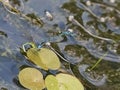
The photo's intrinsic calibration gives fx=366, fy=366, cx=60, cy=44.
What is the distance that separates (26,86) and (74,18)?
767 millimetres

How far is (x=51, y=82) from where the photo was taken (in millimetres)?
2434

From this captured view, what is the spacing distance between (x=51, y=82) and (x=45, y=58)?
183 mm

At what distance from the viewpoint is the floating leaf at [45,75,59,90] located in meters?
2.40

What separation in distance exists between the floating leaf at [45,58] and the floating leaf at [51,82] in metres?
0.10

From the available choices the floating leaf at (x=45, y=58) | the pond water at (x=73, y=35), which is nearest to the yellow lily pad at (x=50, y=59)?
the floating leaf at (x=45, y=58)

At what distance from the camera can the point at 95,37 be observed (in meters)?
2.80

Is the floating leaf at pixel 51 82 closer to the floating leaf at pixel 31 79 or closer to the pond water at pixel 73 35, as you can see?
the floating leaf at pixel 31 79

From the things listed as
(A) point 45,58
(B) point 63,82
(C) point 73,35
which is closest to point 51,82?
(B) point 63,82

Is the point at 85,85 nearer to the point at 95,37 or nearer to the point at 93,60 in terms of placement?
the point at 93,60

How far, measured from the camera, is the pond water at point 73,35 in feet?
8.46

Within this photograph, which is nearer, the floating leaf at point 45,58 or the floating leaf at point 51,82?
the floating leaf at point 51,82

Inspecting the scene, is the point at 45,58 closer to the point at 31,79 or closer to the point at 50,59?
the point at 50,59

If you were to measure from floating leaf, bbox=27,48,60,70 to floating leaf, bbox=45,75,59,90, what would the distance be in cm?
10

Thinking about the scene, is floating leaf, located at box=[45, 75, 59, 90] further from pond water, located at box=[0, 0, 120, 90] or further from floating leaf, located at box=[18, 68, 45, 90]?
pond water, located at box=[0, 0, 120, 90]
